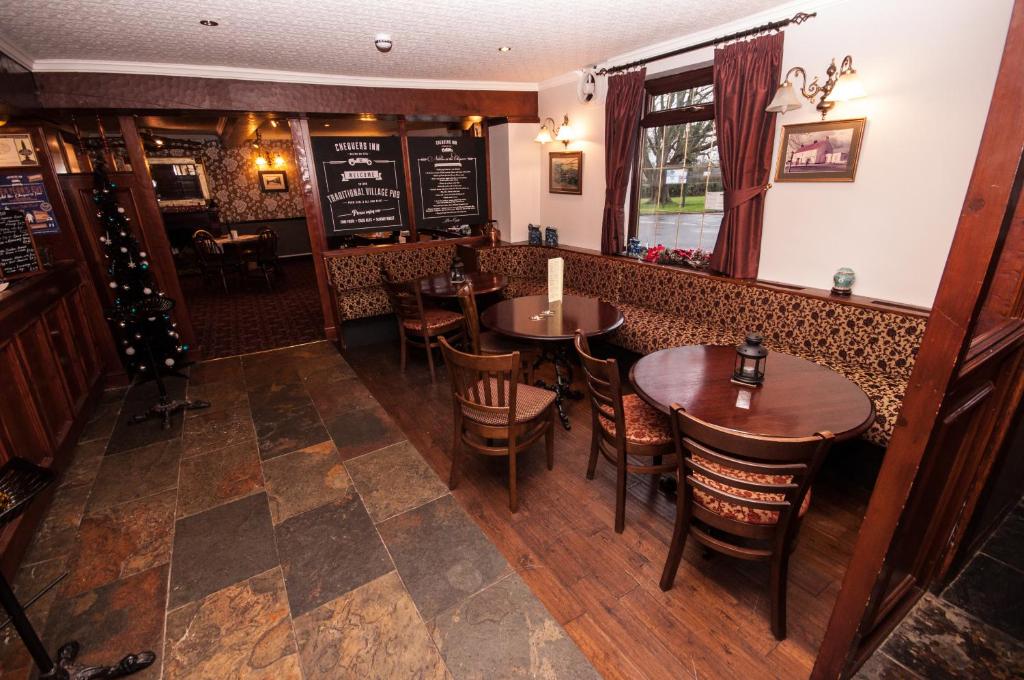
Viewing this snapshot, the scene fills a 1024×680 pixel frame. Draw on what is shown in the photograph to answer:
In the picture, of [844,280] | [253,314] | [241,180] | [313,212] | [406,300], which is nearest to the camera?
[844,280]

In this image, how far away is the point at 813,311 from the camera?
9.82ft

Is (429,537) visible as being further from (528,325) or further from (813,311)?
(813,311)

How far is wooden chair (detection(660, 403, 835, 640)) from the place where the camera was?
1.45 metres

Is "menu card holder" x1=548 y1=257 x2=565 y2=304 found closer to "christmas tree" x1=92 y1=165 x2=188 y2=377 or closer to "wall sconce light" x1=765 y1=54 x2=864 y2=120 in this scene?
"wall sconce light" x1=765 y1=54 x2=864 y2=120

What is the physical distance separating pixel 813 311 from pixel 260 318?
6122 mm

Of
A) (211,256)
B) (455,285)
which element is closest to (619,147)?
(455,285)

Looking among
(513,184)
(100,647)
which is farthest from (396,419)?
(513,184)

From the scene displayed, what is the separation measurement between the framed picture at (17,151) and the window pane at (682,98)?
519 cm

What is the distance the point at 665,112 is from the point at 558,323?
2.49 meters

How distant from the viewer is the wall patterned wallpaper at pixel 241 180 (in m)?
8.95

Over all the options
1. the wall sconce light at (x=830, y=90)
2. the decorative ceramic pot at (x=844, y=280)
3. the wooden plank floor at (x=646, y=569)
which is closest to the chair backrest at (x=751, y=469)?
the wooden plank floor at (x=646, y=569)

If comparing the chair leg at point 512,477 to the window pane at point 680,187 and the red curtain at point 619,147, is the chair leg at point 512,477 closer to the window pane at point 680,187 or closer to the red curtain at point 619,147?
the window pane at point 680,187

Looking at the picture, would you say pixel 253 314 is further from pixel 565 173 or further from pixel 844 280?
pixel 844 280

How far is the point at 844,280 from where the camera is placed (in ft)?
9.70
